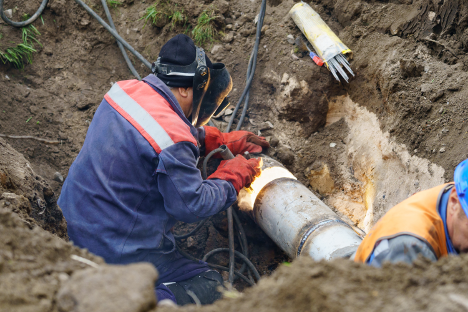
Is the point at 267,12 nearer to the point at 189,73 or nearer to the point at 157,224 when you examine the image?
the point at 189,73

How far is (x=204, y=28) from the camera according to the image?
391cm

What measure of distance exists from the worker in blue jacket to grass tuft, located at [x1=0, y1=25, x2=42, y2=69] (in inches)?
95.7

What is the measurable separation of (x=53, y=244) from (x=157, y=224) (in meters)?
1.13

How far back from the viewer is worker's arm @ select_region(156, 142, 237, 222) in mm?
1947

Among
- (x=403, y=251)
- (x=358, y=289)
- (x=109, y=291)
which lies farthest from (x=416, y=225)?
(x=109, y=291)

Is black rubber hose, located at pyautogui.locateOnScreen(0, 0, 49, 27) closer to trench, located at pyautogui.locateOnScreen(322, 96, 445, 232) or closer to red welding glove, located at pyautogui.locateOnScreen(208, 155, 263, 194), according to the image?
red welding glove, located at pyautogui.locateOnScreen(208, 155, 263, 194)

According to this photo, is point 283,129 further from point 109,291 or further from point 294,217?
point 109,291

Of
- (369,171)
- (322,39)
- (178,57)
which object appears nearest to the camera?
(178,57)

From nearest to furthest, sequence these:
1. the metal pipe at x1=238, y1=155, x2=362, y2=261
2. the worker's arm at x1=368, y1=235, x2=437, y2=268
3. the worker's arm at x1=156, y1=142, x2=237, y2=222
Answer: the worker's arm at x1=368, y1=235, x2=437, y2=268
the worker's arm at x1=156, y1=142, x2=237, y2=222
the metal pipe at x1=238, y1=155, x2=362, y2=261

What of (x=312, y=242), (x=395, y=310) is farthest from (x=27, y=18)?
(x=395, y=310)

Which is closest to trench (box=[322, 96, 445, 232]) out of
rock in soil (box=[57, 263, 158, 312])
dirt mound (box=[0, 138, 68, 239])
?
rock in soil (box=[57, 263, 158, 312])

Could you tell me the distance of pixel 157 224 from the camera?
7.28 ft

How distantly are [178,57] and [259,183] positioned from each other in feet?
4.11

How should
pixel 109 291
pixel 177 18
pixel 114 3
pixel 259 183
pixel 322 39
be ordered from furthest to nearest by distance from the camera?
1. pixel 114 3
2. pixel 177 18
3. pixel 322 39
4. pixel 259 183
5. pixel 109 291
